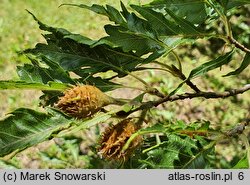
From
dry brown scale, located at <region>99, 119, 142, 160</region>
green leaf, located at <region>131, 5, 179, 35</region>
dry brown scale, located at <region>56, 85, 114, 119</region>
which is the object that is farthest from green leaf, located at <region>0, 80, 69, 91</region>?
green leaf, located at <region>131, 5, 179, 35</region>

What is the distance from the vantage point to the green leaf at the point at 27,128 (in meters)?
1.05

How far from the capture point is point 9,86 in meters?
1.05

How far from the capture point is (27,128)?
1.08 m

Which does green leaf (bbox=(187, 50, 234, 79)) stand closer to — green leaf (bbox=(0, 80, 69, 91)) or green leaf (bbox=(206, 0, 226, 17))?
green leaf (bbox=(206, 0, 226, 17))

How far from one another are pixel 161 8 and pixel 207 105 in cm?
181

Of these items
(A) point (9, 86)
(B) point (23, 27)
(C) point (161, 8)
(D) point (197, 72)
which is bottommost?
(A) point (9, 86)

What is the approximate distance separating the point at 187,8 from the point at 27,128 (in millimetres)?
545

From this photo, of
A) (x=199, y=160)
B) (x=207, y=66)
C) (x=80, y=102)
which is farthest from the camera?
(x=207, y=66)

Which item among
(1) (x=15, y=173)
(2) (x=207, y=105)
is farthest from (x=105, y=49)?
(2) (x=207, y=105)

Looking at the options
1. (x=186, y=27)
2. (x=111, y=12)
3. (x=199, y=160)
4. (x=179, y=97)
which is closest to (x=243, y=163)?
(x=199, y=160)

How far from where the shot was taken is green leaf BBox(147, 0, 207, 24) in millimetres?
1262

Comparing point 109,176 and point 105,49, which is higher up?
point 105,49

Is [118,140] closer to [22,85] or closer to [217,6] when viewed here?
[22,85]

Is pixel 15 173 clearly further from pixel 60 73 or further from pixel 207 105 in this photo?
pixel 207 105
